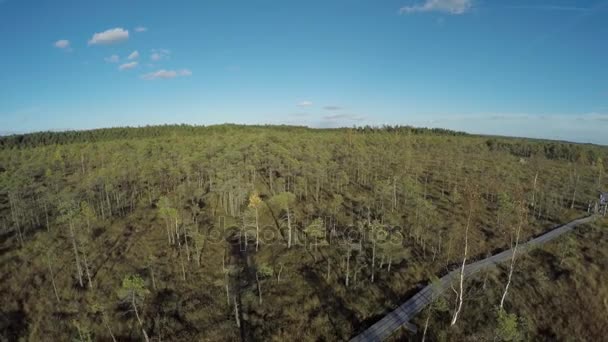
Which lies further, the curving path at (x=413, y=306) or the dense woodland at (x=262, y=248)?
the dense woodland at (x=262, y=248)

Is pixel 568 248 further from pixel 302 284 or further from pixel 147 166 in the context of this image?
pixel 147 166

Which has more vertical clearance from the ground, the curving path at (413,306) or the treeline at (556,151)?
the treeline at (556,151)

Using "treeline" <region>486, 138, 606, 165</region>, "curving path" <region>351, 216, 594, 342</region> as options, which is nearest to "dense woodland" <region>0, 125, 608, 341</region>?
"curving path" <region>351, 216, 594, 342</region>

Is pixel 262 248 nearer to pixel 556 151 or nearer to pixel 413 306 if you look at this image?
pixel 413 306

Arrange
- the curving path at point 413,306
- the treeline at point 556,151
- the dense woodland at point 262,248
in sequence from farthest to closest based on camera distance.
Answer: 1. the treeline at point 556,151
2. the dense woodland at point 262,248
3. the curving path at point 413,306

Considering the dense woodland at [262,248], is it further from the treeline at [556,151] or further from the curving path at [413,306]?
the treeline at [556,151]

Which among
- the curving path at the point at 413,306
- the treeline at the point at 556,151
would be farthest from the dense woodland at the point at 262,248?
the treeline at the point at 556,151

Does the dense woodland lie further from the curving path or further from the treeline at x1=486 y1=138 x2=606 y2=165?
the treeline at x1=486 y1=138 x2=606 y2=165

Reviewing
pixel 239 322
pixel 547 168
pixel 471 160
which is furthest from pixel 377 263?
pixel 547 168

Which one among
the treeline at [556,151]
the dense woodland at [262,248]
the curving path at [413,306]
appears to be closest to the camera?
the curving path at [413,306]
